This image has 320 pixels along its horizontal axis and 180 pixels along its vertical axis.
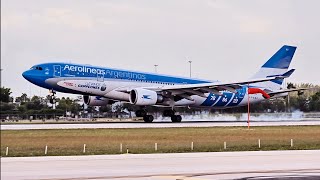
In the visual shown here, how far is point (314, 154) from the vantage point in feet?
107

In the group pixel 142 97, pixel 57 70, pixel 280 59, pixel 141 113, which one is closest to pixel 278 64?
pixel 280 59

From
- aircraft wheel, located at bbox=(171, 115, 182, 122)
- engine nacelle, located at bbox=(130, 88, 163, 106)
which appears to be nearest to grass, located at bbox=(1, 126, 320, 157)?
engine nacelle, located at bbox=(130, 88, 163, 106)

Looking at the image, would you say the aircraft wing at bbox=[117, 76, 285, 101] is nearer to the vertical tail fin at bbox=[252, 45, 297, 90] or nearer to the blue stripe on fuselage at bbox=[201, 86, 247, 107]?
the blue stripe on fuselage at bbox=[201, 86, 247, 107]

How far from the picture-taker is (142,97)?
69.1m

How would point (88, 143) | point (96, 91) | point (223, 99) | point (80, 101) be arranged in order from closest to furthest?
1. point (88, 143)
2. point (96, 91)
3. point (223, 99)
4. point (80, 101)

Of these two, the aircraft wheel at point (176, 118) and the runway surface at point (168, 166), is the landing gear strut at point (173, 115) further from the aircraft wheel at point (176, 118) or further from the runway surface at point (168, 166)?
the runway surface at point (168, 166)

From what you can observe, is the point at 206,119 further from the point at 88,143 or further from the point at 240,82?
the point at 88,143

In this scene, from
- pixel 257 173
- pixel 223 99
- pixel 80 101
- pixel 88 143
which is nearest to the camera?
pixel 257 173

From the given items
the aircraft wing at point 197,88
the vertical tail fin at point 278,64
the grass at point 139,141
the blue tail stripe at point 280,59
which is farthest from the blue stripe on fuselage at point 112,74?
the grass at point 139,141

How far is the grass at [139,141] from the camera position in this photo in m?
36.5

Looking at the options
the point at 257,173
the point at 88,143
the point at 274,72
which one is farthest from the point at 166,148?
the point at 274,72

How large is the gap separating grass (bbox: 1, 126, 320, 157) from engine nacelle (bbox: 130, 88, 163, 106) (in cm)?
1443

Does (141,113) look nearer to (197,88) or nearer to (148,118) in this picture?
(148,118)

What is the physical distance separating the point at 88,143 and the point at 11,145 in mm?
4819
